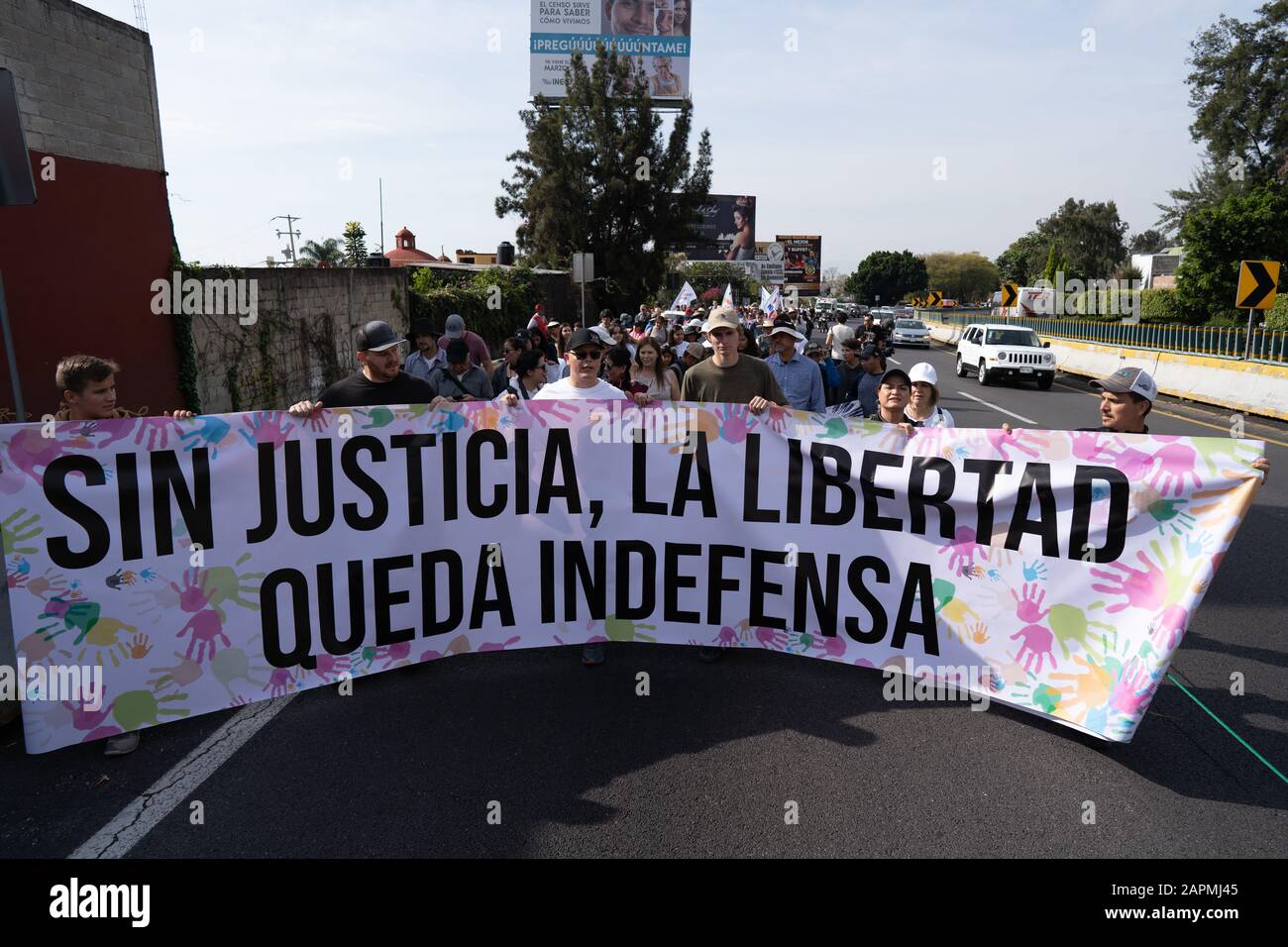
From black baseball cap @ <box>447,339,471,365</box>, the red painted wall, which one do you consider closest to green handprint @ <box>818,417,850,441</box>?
black baseball cap @ <box>447,339,471,365</box>

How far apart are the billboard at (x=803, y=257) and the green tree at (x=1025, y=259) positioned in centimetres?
2299

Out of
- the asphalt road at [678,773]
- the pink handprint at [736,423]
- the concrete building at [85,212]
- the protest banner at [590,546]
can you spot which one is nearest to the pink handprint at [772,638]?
the protest banner at [590,546]

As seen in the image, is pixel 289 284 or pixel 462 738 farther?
pixel 289 284

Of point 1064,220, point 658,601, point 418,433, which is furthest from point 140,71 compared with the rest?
point 1064,220

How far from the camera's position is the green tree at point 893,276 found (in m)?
134

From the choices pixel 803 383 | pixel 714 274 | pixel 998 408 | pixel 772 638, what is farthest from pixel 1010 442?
pixel 714 274

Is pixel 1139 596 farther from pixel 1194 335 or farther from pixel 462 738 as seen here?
pixel 1194 335

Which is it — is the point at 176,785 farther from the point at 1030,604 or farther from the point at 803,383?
the point at 803,383

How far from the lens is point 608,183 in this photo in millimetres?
41844

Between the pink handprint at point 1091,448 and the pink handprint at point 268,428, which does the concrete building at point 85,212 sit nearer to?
the pink handprint at point 268,428

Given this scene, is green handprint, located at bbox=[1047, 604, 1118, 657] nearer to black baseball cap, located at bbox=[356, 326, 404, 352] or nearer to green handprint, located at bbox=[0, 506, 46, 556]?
black baseball cap, located at bbox=[356, 326, 404, 352]

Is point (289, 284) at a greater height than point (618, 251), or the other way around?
point (618, 251)
